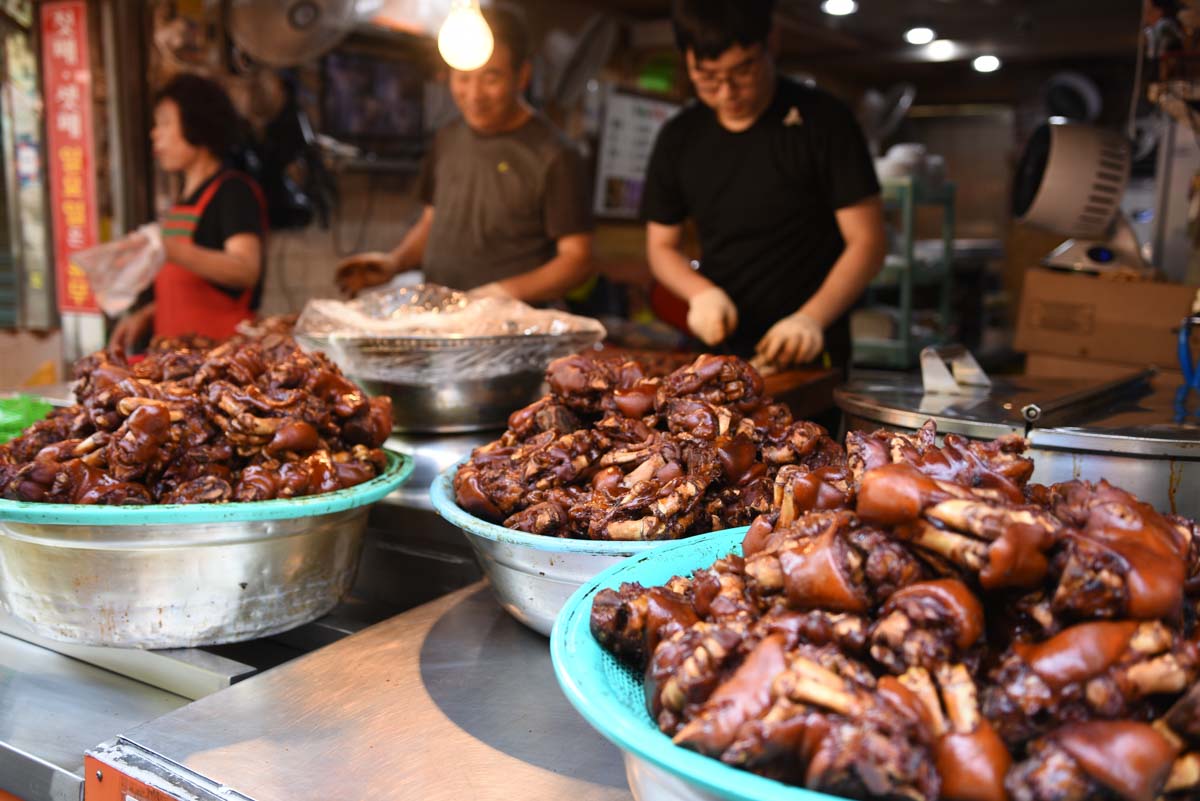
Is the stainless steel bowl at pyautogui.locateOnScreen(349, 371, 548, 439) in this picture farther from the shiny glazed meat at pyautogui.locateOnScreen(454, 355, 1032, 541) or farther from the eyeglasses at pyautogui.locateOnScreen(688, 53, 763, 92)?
the eyeglasses at pyautogui.locateOnScreen(688, 53, 763, 92)

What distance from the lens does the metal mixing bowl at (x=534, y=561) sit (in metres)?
1.25

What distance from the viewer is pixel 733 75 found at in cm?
296

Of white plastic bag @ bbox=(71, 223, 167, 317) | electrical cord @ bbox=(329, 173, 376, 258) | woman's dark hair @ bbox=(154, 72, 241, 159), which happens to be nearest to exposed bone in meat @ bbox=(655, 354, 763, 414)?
white plastic bag @ bbox=(71, 223, 167, 317)

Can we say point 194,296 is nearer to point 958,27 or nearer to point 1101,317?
point 1101,317

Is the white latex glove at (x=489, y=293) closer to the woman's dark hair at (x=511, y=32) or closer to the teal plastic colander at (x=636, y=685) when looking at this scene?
the woman's dark hair at (x=511, y=32)

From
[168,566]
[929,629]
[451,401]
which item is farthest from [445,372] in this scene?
[929,629]

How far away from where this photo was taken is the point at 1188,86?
3.02 meters

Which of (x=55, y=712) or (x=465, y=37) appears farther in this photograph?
(x=465, y=37)

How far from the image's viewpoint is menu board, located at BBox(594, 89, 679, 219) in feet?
22.2

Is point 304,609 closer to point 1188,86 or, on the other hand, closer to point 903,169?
point 1188,86

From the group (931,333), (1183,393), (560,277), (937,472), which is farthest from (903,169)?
(937,472)

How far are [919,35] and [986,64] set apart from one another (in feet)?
6.78

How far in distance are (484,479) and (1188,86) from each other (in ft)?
9.12

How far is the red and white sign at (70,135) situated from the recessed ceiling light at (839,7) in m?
4.29
